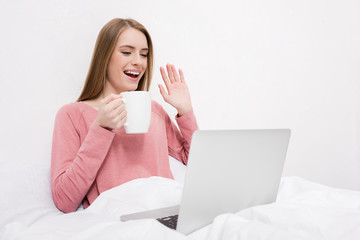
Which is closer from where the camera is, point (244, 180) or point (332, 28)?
point (244, 180)

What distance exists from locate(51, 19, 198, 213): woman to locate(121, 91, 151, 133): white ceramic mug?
0.02m

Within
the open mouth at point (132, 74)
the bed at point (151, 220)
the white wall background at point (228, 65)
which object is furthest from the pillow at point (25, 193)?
the open mouth at point (132, 74)

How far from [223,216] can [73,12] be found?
3.50 feet

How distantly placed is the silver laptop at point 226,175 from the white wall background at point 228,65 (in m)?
0.74

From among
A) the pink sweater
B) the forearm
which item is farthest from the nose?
the forearm

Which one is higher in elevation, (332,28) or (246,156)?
(332,28)

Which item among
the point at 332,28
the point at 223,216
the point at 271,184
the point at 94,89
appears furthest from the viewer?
the point at 332,28

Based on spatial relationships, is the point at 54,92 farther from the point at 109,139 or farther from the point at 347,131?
the point at 347,131

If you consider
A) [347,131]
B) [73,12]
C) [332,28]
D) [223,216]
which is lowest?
[347,131]

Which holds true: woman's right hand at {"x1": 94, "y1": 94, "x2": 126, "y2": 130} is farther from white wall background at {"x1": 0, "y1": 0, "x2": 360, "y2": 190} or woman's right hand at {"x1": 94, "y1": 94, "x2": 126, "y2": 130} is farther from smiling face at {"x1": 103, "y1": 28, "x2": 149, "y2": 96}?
white wall background at {"x1": 0, "y1": 0, "x2": 360, "y2": 190}

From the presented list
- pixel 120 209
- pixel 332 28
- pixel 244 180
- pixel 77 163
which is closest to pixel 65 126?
pixel 77 163

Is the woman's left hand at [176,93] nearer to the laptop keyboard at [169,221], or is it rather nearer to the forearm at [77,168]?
the forearm at [77,168]

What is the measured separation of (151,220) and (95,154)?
1.65ft

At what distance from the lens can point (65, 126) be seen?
1.17m
